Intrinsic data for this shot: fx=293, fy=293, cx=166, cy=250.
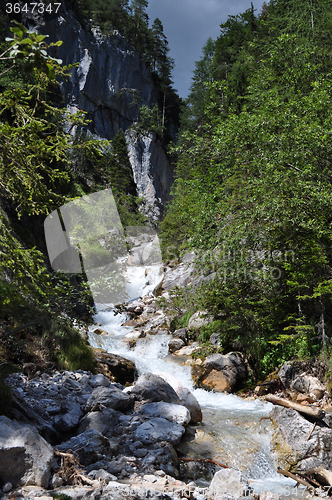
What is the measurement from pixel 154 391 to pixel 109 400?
111 cm

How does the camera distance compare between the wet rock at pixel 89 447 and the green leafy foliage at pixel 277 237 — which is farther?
the green leafy foliage at pixel 277 237

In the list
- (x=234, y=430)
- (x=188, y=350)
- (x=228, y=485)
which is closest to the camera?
(x=228, y=485)

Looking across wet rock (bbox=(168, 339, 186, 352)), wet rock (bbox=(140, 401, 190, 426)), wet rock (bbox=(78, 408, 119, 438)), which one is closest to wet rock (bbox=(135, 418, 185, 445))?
wet rock (bbox=(140, 401, 190, 426))

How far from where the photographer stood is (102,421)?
4.88 m

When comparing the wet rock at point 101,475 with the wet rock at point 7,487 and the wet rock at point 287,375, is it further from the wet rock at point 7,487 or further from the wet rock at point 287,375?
the wet rock at point 287,375

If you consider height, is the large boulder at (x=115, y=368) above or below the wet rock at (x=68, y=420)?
below

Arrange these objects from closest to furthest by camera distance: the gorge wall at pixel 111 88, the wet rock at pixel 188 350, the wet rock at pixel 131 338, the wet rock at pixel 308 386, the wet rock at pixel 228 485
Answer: the wet rock at pixel 228 485
the wet rock at pixel 308 386
the wet rock at pixel 188 350
the wet rock at pixel 131 338
the gorge wall at pixel 111 88

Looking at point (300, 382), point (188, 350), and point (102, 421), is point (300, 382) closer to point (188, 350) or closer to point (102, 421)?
point (188, 350)

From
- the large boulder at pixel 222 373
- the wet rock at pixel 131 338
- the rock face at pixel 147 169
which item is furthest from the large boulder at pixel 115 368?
the rock face at pixel 147 169

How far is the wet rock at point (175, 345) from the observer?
11533mm

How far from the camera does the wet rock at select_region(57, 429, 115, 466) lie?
12.8ft

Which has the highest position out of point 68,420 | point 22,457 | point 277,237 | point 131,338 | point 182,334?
point 277,237

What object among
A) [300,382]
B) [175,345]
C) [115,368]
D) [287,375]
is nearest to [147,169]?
[175,345]

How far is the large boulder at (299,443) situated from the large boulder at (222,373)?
2.84m
